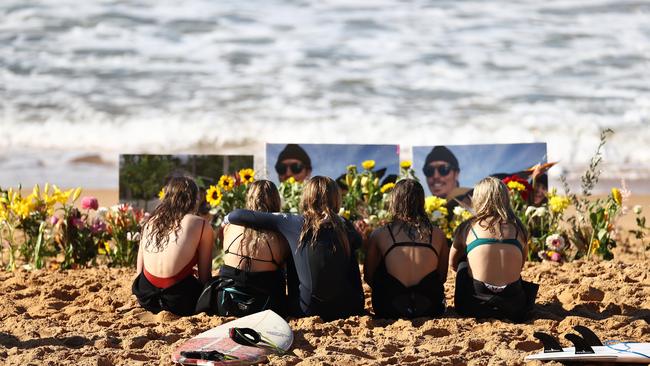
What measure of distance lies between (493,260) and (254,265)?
1.26 meters

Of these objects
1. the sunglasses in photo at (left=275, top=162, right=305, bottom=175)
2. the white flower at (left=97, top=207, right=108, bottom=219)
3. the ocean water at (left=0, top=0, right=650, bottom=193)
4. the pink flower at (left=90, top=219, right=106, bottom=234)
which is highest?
the ocean water at (left=0, top=0, right=650, bottom=193)

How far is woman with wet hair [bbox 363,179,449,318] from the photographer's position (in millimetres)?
5086

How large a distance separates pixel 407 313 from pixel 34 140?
14918 mm

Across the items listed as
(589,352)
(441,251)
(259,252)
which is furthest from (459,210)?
(589,352)

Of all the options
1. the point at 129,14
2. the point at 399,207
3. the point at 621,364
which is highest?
the point at 129,14

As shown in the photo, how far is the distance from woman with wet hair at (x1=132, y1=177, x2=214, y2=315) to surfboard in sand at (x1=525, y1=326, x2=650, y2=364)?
6.55ft

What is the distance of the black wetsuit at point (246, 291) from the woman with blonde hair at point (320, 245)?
16cm

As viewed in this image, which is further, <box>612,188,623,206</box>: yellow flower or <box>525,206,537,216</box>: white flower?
<box>525,206,537,216</box>: white flower

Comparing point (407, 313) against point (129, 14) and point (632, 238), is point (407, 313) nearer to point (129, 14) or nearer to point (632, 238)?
point (632, 238)

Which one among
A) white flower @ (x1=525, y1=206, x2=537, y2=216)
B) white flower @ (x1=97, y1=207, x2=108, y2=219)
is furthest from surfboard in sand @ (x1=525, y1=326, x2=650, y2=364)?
white flower @ (x1=97, y1=207, x2=108, y2=219)

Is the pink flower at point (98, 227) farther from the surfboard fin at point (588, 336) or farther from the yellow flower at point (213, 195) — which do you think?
the surfboard fin at point (588, 336)

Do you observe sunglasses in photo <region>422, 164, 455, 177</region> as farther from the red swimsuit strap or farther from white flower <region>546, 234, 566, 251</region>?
the red swimsuit strap

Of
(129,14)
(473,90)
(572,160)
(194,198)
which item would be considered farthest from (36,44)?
(194,198)

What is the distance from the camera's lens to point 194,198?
5.38m
